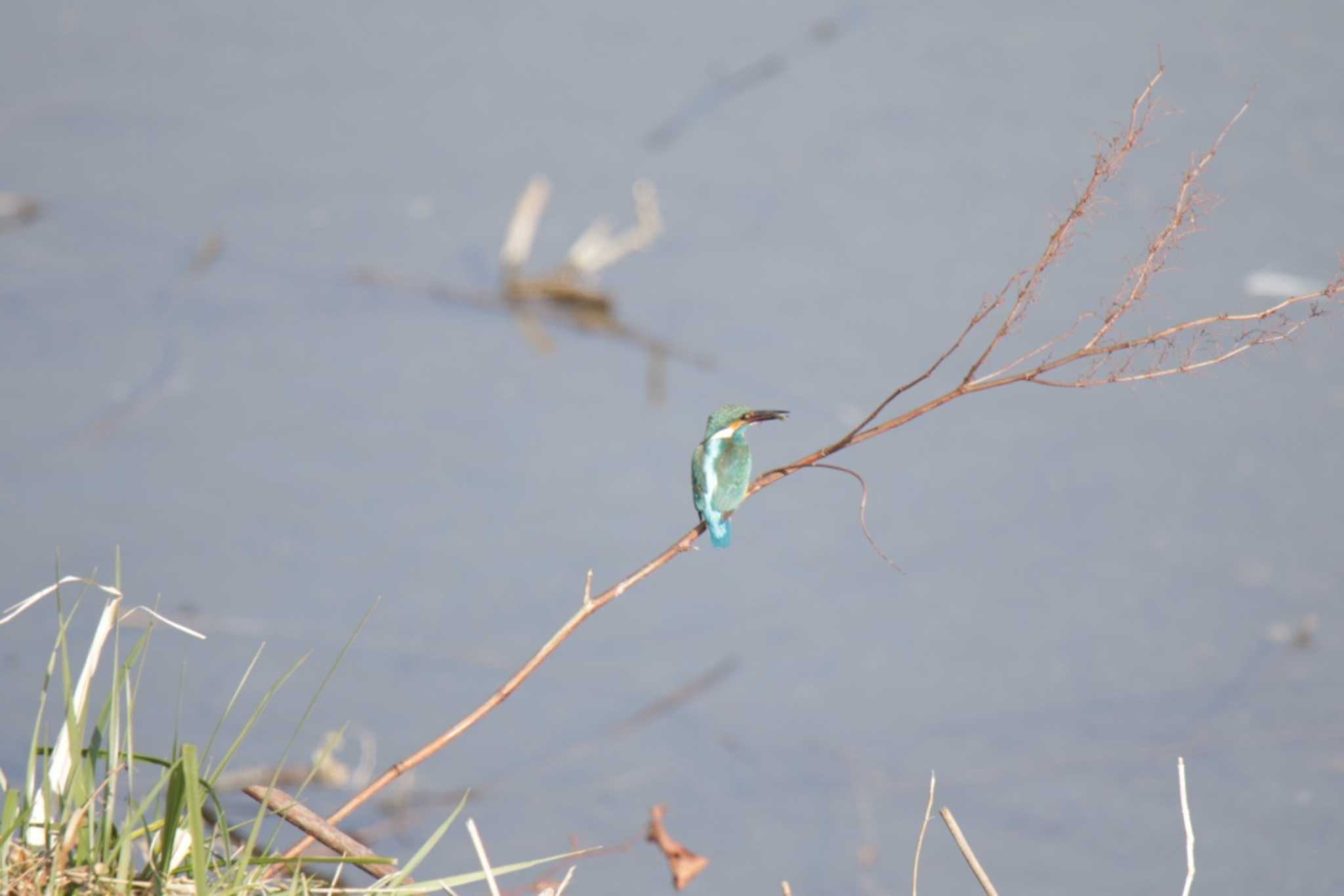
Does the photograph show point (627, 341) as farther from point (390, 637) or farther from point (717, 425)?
point (717, 425)

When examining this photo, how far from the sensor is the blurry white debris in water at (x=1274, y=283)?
361 cm

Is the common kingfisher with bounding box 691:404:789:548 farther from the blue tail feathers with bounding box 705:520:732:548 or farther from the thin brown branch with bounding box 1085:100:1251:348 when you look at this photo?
the thin brown branch with bounding box 1085:100:1251:348

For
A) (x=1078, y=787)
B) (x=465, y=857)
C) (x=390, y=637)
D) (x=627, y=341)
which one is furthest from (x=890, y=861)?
(x=627, y=341)

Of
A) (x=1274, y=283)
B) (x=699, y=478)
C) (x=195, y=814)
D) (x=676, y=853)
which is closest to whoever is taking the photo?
(x=195, y=814)

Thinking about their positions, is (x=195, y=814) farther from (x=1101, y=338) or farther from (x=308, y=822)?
(x=1101, y=338)

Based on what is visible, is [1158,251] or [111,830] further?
[111,830]

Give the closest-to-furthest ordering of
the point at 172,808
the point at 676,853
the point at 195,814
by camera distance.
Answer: the point at 195,814 → the point at 172,808 → the point at 676,853

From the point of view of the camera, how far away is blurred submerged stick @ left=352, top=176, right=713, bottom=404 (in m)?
3.97

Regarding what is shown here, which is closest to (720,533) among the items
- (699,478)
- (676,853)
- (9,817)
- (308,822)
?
(699,478)

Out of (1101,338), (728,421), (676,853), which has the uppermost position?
(728,421)

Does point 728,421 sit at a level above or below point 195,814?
above

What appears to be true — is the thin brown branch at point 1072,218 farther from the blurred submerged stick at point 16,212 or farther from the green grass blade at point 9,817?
the blurred submerged stick at point 16,212

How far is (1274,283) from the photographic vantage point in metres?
3.65

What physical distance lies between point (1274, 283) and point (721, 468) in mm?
2267
